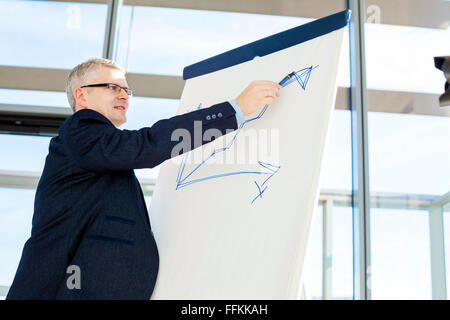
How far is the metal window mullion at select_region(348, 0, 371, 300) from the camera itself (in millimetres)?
2672

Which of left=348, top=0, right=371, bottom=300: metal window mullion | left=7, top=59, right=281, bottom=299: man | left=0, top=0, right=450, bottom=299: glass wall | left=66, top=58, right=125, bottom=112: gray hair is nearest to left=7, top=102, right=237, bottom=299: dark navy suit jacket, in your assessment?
left=7, top=59, right=281, bottom=299: man

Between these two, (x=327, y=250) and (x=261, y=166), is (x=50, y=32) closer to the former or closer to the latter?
(x=327, y=250)

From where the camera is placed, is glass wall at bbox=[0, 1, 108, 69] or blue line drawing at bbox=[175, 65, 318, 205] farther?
glass wall at bbox=[0, 1, 108, 69]

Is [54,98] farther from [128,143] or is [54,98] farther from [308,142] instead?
[308,142]

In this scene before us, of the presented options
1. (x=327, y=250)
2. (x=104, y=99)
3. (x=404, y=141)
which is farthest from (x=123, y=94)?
(x=404, y=141)

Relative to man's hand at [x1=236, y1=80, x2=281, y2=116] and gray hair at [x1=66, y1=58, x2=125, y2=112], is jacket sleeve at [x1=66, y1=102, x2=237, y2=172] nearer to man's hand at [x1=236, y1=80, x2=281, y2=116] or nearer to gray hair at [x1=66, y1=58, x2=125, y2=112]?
man's hand at [x1=236, y1=80, x2=281, y2=116]

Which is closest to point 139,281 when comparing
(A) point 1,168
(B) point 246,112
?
(B) point 246,112

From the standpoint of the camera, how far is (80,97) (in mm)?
1624

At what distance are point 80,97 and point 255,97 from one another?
0.60m

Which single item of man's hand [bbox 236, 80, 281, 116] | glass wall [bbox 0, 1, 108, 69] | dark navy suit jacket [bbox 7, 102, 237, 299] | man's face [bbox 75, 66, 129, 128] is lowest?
dark navy suit jacket [bbox 7, 102, 237, 299]

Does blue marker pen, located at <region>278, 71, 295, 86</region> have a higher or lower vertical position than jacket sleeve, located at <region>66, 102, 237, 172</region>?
higher

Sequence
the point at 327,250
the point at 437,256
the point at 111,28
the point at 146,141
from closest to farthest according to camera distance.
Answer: the point at 146,141
the point at 437,256
the point at 327,250
the point at 111,28

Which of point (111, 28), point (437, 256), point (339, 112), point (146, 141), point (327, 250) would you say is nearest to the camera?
point (146, 141)

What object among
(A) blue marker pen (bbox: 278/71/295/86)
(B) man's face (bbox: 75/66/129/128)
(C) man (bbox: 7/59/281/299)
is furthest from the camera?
(B) man's face (bbox: 75/66/129/128)
